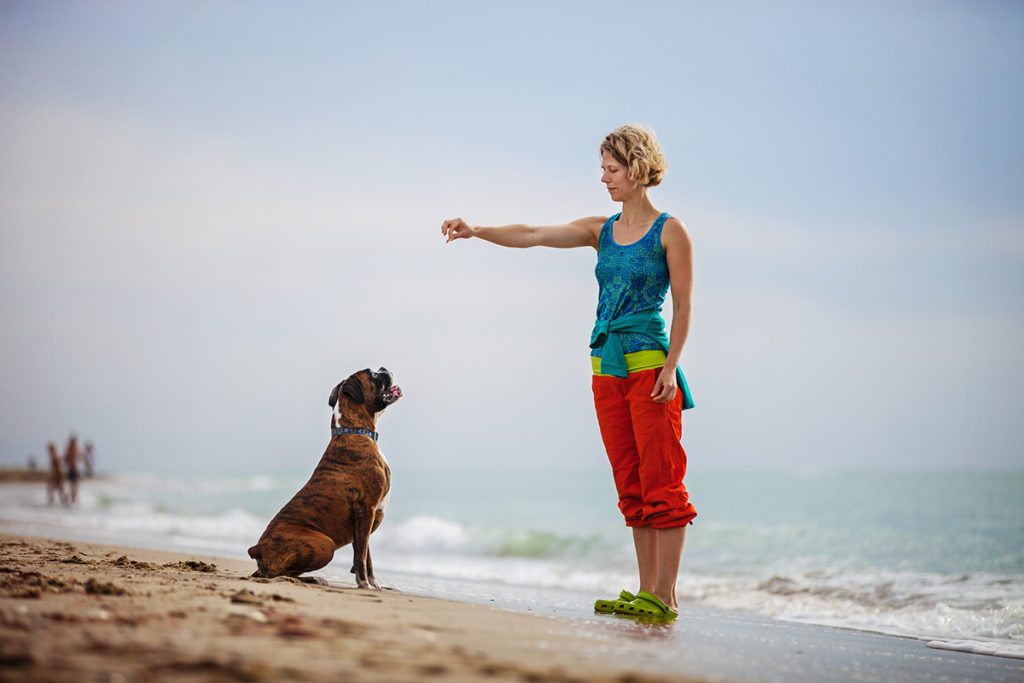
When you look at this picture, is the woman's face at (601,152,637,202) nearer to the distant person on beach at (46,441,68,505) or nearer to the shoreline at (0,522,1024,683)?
the shoreline at (0,522,1024,683)

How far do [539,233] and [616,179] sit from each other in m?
0.58

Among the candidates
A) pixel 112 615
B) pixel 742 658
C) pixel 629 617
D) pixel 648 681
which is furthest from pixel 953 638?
pixel 112 615

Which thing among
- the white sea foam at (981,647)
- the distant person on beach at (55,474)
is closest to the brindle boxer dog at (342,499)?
the white sea foam at (981,647)

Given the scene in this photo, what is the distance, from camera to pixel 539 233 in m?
4.83

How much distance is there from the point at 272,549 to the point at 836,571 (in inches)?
249

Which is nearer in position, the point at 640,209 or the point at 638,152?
the point at 638,152

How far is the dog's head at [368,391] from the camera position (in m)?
5.05

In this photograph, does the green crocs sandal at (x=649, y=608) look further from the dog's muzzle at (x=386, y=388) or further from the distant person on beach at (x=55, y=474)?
the distant person on beach at (x=55, y=474)

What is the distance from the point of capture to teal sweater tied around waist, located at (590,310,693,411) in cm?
433

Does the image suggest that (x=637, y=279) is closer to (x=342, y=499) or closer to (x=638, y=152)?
(x=638, y=152)

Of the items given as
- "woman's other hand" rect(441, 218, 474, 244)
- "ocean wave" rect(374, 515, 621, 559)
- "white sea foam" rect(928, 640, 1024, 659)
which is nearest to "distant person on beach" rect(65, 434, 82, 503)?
"ocean wave" rect(374, 515, 621, 559)

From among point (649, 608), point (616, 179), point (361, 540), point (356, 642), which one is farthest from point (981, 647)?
point (356, 642)

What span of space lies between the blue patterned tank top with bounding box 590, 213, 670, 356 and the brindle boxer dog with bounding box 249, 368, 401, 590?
55.9 inches

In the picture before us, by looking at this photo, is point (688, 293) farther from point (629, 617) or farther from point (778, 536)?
point (778, 536)
